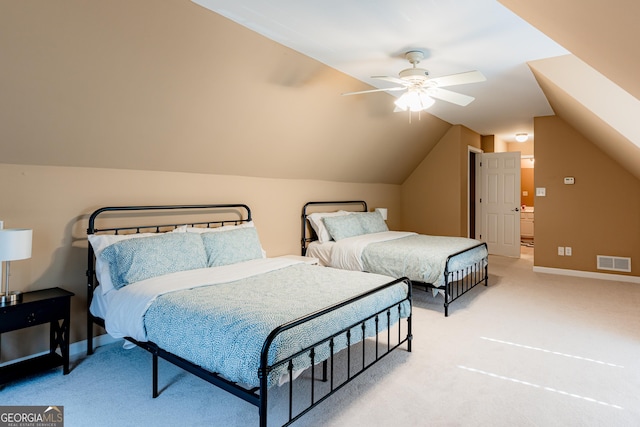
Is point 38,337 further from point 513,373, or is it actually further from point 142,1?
point 513,373

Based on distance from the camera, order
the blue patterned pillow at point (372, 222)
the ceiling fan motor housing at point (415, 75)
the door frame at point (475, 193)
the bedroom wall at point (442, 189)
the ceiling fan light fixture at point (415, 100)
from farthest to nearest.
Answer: the door frame at point (475, 193) < the bedroom wall at point (442, 189) < the blue patterned pillow at point (372, 222) < the ceiling fan light fixture at point (415, 100) < the ceiling fan motor housing at point (415, 75)

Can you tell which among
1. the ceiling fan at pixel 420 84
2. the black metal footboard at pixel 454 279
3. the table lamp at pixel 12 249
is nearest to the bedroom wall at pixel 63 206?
the table lamp at pixel 12 249

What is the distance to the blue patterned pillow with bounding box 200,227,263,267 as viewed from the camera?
3.36m

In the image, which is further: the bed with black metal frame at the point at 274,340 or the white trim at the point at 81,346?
the white trim at the point at 81,346

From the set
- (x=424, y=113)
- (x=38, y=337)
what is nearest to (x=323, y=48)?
(x=424, y=113)

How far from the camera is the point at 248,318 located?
198 centimetres

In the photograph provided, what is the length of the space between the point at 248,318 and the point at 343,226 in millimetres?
3261

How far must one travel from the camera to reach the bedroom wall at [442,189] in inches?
271

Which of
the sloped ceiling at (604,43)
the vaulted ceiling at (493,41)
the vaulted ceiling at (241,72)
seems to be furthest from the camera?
the vaulted ceiling at (241,72)

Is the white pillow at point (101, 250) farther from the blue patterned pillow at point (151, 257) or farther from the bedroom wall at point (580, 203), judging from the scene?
the bedroom wall at point (580, 203)

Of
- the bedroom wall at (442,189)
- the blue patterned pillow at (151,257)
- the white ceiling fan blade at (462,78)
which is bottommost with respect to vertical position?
the blue patterned pillow at (151,257)

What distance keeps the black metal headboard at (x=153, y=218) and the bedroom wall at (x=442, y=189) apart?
4073mm

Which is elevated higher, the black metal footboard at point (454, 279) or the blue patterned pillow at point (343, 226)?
the blue patterned pillow at point (343, 226)

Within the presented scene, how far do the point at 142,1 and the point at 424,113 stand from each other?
4.37 m
